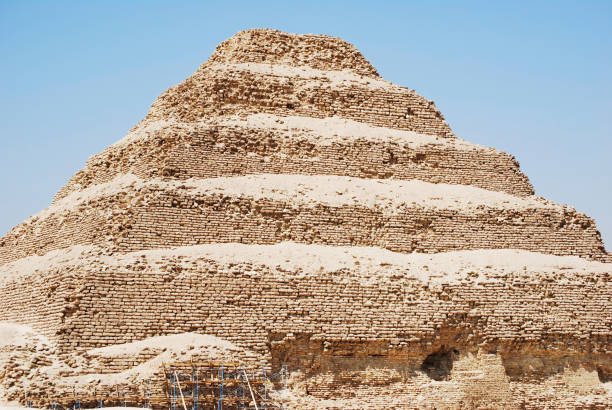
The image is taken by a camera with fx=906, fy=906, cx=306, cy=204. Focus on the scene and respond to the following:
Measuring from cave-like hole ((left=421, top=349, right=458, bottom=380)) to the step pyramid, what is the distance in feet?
0.20

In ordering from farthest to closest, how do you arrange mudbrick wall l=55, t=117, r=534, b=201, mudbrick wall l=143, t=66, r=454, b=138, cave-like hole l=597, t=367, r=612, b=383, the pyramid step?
1. mudbrick wall l=143, t=66, r=454, b=138
2. cave-like hole l=597, t=367, r=612, b=383
3. mudbrick wall l=55, t=117, r=534, b=201
4. the pyramid step

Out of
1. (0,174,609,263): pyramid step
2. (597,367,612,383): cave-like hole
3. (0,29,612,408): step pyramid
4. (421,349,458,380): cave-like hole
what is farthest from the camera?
(597,367,612,383): cave-like hole

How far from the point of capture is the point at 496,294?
2447 centimetres

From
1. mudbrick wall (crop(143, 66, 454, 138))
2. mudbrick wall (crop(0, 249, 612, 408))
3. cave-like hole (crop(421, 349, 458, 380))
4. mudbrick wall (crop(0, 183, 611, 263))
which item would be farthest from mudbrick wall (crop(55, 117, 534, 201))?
cave-like hole (crop(421, 349, 458, 380))

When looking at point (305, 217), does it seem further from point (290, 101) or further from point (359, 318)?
point (290, 101)

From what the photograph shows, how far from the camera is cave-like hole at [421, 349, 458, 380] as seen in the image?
77.9ft

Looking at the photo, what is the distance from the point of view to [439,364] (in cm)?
2406

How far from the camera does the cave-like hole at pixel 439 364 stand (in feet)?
77.9

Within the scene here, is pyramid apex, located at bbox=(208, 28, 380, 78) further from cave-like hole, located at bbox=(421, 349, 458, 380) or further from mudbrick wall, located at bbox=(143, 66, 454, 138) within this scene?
cave-like hole, located at bbox=(421, 349, 458, 380)

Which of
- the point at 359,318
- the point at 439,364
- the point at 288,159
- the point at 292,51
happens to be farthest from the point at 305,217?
the point at 292,51

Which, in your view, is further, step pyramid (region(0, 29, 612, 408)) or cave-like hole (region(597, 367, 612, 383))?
cave-like hole (region(597, 367, 612, 383))

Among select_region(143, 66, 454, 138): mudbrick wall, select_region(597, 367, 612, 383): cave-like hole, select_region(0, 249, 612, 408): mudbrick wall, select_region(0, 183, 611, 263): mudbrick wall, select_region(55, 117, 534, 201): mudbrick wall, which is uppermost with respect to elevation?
select_region(143, 66, 454, 138): mudbrick wall

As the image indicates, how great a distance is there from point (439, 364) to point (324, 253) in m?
4.24

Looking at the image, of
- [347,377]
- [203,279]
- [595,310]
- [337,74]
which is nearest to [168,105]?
[337,74]
